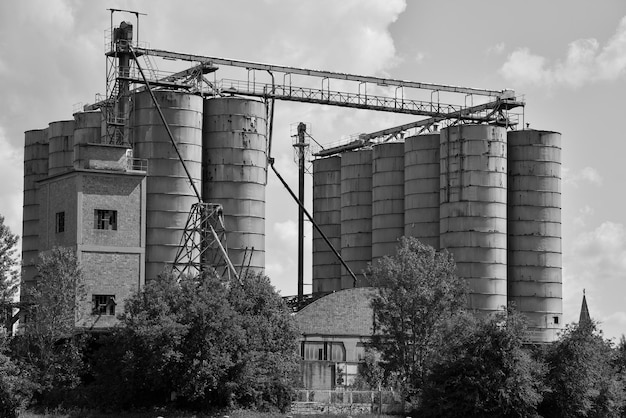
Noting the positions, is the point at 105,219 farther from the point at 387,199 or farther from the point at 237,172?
the point at 387,199

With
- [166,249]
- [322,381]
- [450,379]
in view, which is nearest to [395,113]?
[166,249]

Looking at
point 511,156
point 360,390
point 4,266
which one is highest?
point 511,156

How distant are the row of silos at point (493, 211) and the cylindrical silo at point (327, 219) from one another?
10316 millimetres

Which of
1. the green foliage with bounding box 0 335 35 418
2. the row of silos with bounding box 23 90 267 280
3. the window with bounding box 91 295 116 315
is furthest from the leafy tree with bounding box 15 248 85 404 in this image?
the row of silos with bounding box 23 90 267 280

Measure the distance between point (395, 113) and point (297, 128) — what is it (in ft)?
31.5

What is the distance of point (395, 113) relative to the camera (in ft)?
347

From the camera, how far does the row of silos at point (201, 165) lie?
85312 mm

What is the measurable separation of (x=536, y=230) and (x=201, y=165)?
89.8 feet

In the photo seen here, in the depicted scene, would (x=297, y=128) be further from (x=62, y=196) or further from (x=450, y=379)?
(x=450, y=379)

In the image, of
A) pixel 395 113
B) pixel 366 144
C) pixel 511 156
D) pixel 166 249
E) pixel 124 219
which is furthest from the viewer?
pixel 366 144

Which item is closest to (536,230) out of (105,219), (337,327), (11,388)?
(337,327)

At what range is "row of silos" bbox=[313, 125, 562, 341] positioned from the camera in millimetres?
95250

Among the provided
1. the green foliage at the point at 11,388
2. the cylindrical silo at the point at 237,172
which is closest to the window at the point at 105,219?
the green foliage at the point at 11,388

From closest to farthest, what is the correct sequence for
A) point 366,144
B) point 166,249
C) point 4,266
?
point 4,266 → point 166,249 → point 366,144
